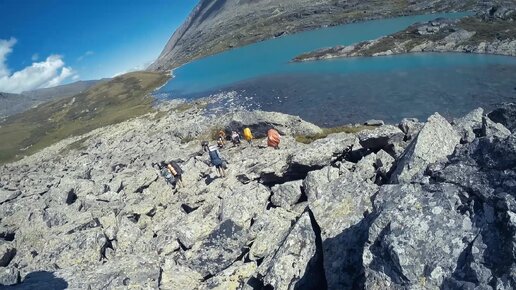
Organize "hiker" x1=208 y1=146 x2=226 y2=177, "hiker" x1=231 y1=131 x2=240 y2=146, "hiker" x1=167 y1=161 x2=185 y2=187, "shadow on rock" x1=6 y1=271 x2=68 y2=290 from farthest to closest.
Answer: "hiker" x1=231 y1=131 x2=240 y2=146 < "hiker" x1=167 y1=161 x2=185 y2=187 < "hiker" x1=208 y1=146 x2=226 y2=177 < "shadow on rock" x1=6 y1=271 x2=68 y2=290

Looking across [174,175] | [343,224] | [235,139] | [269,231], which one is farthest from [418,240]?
[235,139]

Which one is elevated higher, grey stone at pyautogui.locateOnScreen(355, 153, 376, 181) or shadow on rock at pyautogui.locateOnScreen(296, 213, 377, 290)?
shadow on rock at pyautogui.locateOnScreen(296, 213, 377, 290)

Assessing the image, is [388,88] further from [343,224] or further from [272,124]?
[343,224]

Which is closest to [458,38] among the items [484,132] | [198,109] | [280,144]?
[198,109]

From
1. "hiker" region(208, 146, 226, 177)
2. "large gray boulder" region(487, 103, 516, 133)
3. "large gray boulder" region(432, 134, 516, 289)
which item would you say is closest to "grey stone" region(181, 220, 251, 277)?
"large gray boulder" region(432, 134, 516, 289)

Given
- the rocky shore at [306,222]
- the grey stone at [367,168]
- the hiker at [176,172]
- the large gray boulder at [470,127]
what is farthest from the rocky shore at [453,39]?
the hiker at [176,172]

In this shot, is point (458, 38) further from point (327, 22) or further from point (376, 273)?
point (327, 22)

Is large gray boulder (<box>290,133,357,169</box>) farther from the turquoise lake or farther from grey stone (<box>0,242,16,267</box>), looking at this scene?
the turquoise lake

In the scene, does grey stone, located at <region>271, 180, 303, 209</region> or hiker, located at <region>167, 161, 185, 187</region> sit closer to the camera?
grey stone, located at <region>271, 180, 303, 209</region>
